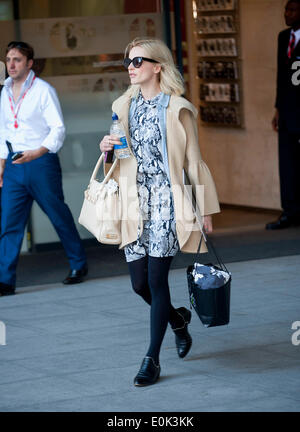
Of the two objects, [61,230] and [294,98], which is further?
[294,98]

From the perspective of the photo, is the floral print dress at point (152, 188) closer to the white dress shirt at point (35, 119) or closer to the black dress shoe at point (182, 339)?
the black dress shoe at point (182, 339)

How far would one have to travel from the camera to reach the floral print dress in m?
5.71

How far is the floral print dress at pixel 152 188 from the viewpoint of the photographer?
5.71 meters

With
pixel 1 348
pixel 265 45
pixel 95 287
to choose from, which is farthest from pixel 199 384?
pixel 265 45

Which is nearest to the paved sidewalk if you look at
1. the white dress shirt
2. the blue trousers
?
the blue trousers

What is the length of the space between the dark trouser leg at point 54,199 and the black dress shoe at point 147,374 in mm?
3034

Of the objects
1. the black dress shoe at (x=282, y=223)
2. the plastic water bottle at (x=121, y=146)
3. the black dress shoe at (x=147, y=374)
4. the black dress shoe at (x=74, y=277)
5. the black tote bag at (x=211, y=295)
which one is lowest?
the black dress shoe at (x=282, y=223)

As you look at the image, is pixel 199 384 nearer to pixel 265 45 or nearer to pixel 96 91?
pixel 96 91

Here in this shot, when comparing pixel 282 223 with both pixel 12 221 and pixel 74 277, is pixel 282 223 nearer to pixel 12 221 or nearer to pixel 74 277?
pixel 74 277

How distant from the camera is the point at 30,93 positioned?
27.1 feet

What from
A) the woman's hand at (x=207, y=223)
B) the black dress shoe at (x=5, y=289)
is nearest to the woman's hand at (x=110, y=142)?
the woman's hand at (x=207, y=223)

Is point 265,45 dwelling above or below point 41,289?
above

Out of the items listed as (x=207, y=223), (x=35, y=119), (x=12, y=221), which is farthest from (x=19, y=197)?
(x=207, y=223)

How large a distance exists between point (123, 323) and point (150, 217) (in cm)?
157
